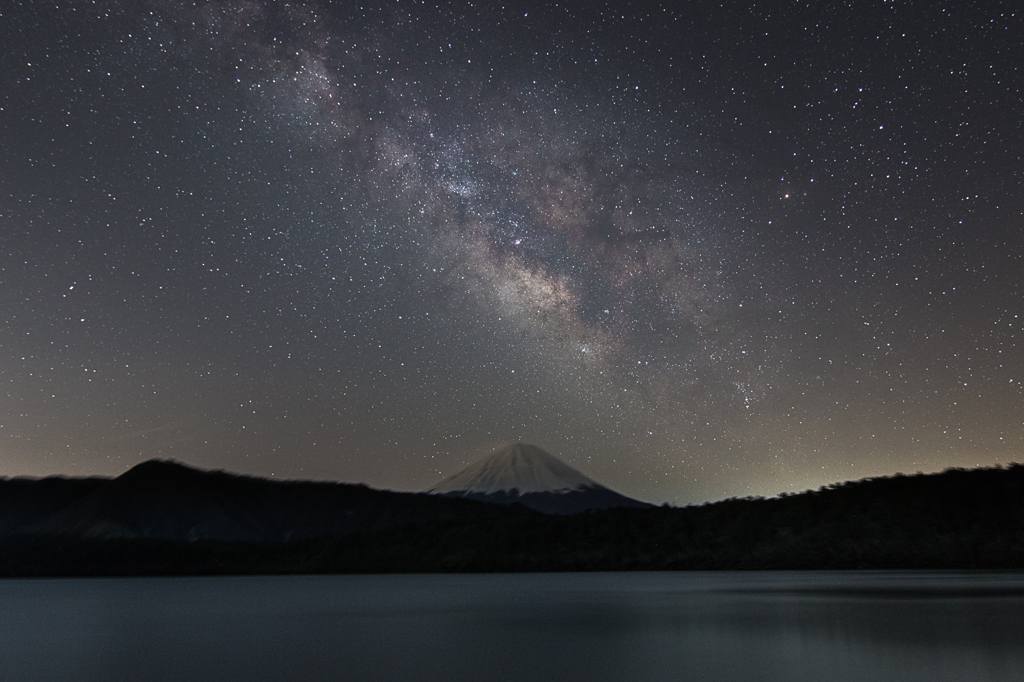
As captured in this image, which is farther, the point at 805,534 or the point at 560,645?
the point at 805,534

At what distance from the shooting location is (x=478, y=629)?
1134 inches

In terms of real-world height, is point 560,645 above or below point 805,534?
below

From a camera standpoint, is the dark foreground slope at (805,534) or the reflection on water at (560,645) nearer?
the reflection on water at (560,645)

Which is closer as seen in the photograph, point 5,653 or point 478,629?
point 5,653

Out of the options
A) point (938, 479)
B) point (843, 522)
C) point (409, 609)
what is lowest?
point (409, 609)

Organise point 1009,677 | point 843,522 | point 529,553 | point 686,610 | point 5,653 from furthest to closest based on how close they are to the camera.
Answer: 1. point 529,553
2. point 843,522
3. point 686,610
4. point 5,653
5. point 1009,677

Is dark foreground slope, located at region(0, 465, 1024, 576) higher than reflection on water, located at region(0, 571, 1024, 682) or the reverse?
higher

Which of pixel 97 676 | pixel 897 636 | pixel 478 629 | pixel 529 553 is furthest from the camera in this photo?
pixel 529 553

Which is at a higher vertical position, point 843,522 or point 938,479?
point 938,479

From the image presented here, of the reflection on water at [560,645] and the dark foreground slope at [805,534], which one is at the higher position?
the dark foreground slope at [805,534]

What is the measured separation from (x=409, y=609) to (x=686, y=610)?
54.9 feet

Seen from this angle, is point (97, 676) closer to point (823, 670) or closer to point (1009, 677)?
point (823, 670)

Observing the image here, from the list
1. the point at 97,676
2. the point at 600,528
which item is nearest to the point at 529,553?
the point at 600,528

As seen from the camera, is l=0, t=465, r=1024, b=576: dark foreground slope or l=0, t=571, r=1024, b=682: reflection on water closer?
l=0, t=571, r=1024, b=682: reflection on water
